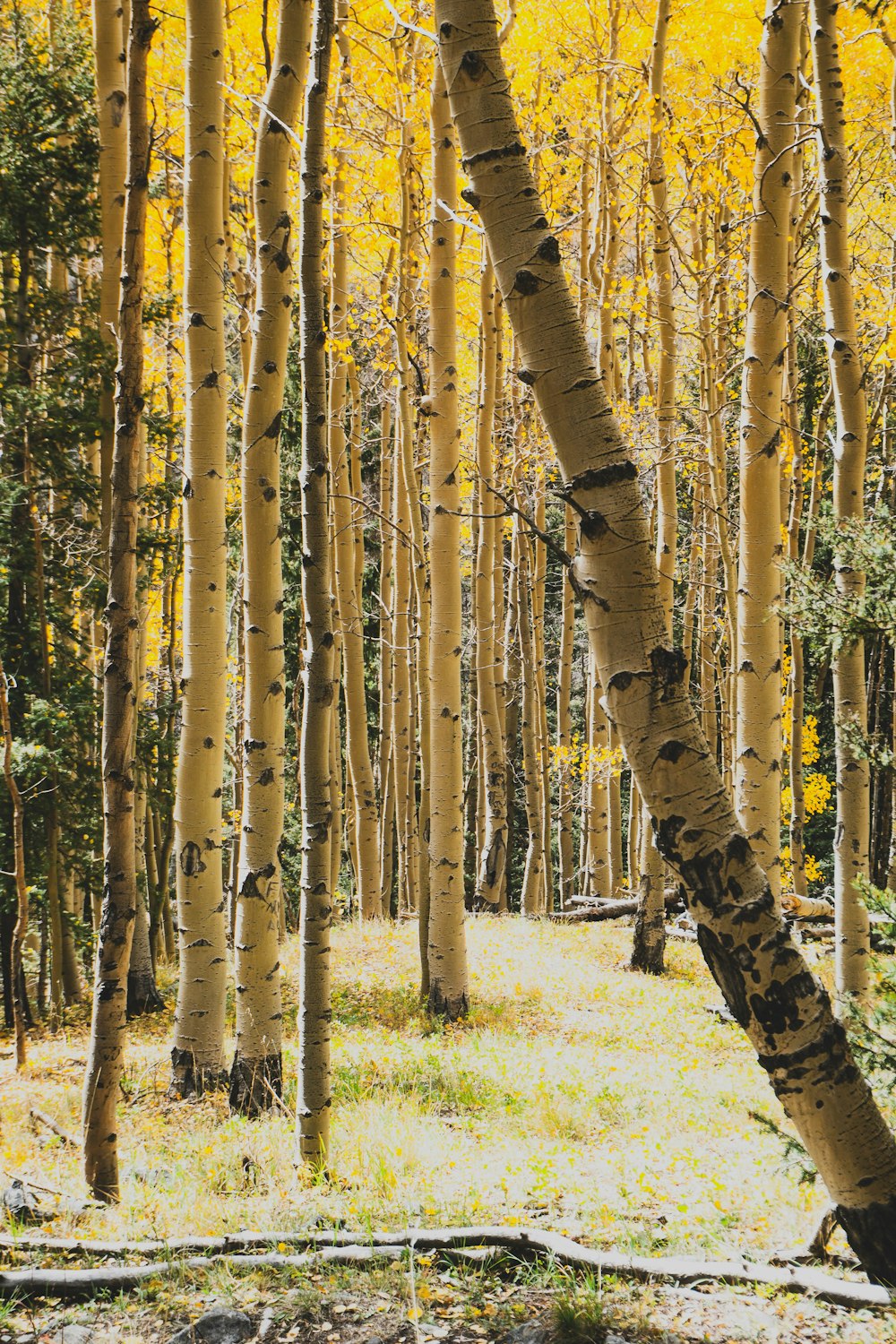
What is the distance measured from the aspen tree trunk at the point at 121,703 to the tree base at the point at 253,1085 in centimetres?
169

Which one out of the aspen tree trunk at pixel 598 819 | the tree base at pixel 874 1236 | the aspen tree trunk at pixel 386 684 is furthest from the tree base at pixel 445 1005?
the aspen tree trunk at pixel 598 819

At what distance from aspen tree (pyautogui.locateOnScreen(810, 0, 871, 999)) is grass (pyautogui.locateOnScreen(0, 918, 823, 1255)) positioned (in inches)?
63.9

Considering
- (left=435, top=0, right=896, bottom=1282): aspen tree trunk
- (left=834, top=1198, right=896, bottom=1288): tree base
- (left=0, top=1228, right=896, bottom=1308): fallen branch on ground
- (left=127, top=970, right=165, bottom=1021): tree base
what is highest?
(left=435, top=0, right=896, bottom=1282): aspen tree trunk

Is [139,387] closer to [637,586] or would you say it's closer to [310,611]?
[310,611]

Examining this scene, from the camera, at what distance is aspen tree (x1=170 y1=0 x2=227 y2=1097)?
535cm

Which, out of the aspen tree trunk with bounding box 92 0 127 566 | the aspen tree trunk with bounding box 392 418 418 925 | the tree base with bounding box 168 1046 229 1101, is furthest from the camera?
the aspen tree trunk with bounding box 392 418 418 925

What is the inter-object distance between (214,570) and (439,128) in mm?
4375

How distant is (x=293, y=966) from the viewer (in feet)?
31.9

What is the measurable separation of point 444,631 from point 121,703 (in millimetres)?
3948

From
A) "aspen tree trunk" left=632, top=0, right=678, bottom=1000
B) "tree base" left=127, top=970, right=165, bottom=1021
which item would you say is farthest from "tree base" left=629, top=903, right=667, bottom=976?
"tree base" left=127, top=970, right=165, bottom=1021

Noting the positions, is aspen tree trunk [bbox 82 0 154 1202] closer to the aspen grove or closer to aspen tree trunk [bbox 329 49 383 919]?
the aspen grove

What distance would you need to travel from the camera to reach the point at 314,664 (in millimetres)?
3627

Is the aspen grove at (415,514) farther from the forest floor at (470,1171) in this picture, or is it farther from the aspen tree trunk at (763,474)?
the forest floor at (470,1171)

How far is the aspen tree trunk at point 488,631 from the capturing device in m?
10.3
